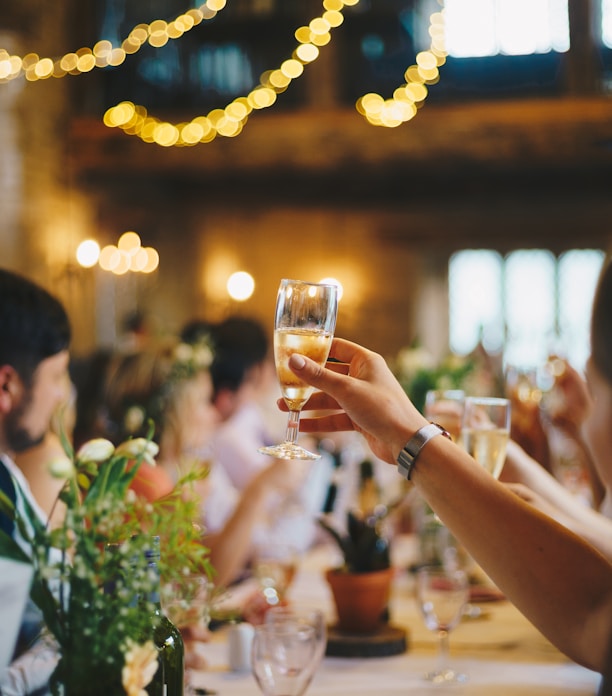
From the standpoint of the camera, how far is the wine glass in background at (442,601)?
169 centimetres

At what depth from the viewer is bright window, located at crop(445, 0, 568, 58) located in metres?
8.62

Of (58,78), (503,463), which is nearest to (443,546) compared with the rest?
(503,463)

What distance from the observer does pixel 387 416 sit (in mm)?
1222

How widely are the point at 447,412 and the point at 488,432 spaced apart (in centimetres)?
23

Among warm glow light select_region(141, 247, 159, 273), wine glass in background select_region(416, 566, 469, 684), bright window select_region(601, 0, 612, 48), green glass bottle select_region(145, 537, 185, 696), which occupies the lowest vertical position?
wine glass in background select_region(416, 566, 469, 684)

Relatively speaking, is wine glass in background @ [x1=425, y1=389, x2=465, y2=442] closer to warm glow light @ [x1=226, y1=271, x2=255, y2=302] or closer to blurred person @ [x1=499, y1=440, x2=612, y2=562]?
blurred person @ [x1=499, y1=440, x2=612, y2=562]

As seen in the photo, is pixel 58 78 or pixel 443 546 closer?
pixel 443 546

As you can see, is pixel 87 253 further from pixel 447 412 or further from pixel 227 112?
pixel 447 412

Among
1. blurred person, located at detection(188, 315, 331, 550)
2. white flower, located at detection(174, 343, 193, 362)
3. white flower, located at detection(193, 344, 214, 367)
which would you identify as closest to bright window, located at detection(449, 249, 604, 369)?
blurred person, located at detection(188, 315, 331, 550)

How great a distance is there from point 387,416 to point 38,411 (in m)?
0.87

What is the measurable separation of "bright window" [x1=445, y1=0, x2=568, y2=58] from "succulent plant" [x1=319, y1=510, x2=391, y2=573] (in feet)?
24.8

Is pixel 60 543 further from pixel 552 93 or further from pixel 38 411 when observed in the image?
pixel 552 93

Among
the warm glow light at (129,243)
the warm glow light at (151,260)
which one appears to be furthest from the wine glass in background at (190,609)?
the warm glow light at (151,260)

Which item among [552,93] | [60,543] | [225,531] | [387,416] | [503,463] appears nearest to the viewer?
[60,543]
